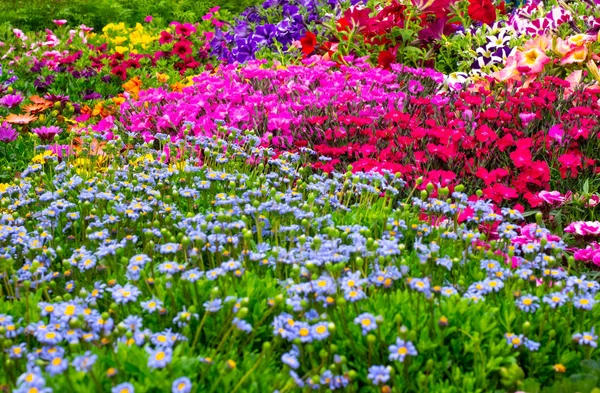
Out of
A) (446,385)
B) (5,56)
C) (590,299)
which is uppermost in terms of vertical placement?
(590,299)

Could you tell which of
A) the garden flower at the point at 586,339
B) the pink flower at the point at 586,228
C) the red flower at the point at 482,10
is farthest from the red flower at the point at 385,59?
the garden flower at the point at 586,339

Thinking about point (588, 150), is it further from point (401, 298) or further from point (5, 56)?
point (5, 56)

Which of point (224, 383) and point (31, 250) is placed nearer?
point (224, 383)

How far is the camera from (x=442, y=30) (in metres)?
6.18

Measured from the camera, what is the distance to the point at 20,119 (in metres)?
5.52

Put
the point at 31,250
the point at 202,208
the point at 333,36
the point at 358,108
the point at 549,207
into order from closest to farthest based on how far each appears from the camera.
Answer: the point at 31,250 < the point at 202,208 < the point at 549,207 < the point at 358,108 < the point at 333,36

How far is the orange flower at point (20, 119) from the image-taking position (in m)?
5.49

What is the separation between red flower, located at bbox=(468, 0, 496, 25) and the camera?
246 inches

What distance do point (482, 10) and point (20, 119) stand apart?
437cm

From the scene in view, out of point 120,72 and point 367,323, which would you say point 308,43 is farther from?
point 367,323

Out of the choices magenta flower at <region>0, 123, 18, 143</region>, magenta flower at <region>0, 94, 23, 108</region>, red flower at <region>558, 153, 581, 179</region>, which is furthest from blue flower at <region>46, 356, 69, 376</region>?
magenta flower at <region>0, 94, 23, 108</region>

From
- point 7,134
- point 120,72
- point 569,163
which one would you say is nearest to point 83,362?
point 569,163

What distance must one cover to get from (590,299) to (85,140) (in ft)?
9.99

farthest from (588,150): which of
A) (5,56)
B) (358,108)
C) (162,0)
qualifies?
(162,0)
